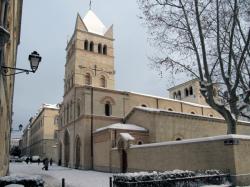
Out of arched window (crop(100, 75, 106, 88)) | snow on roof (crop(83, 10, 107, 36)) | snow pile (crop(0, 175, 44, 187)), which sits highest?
snow on roof (crop(83, 10, 107, 36))

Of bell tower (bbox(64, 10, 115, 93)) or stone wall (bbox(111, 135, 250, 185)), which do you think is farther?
bell tower (bbox(64, 10, 115, 93))

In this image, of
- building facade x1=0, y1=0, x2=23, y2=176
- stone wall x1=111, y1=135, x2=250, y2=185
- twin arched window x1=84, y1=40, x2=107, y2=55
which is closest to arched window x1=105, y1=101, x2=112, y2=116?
twin arched window x1=84, y1=40, x2=107, y2=55

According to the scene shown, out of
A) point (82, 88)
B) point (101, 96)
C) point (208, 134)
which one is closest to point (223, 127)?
point (208, 134)

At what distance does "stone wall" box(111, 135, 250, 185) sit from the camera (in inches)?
619

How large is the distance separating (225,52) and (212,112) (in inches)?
1162

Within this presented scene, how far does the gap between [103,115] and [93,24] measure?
57.2ft

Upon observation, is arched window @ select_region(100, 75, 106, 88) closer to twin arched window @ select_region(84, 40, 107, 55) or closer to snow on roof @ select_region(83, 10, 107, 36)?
twin arched window @ select_region(84, 40, 107, 55)

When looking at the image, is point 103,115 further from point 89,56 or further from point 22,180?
point 22,180

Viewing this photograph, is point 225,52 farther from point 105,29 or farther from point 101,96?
point 105,29

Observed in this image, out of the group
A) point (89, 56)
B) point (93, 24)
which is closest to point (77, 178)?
point (89, 56)

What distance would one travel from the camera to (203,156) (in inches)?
697

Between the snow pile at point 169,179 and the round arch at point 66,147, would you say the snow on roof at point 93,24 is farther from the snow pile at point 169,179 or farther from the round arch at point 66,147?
the snow pile at point 169,179

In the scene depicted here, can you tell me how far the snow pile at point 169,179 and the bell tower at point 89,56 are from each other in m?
29.4

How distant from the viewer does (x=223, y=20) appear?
19.0 m
